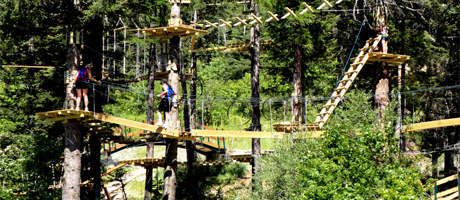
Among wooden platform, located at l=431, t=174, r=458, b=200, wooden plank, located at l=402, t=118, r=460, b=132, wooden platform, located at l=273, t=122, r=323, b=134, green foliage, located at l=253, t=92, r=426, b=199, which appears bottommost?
wooden platform, located at l=431, t=174, r=458, b=200

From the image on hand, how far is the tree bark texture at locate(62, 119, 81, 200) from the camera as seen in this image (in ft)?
47.4

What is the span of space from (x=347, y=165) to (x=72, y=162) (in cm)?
717

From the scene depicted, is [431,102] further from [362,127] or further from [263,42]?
[362,127]

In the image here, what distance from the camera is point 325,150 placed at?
13250 millimetres

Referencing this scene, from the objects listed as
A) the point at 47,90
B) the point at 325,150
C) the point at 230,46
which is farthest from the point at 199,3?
the point at 325,150

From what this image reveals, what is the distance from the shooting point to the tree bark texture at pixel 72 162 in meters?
14.5

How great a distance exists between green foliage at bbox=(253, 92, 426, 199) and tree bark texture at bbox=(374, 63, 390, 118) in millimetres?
736

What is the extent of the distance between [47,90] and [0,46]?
274 cm

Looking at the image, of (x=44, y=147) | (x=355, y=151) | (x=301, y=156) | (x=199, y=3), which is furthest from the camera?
(x=199, y=3)

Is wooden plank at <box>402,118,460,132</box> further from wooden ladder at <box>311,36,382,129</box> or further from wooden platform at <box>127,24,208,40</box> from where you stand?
wooden platform at <box>127,24,208,40</box>

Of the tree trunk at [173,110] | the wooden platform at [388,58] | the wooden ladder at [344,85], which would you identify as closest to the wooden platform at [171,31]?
the tree trunk at [173,110]

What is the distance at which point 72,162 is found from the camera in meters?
14.6

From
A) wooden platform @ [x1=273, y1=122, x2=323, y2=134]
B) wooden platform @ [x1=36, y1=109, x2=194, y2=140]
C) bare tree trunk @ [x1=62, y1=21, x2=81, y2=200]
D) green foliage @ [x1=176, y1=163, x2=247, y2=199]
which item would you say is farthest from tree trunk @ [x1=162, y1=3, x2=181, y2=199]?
green foliage @ [x1=176, y1=163, x2=247, y2=199]

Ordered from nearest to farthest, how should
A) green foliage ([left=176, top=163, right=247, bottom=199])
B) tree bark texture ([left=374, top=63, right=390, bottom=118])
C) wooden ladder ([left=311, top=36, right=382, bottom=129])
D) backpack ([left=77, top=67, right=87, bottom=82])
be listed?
1. backpack ([left=77, top=67, right=87, bottom=82])
2. tree bark texture ([left=374, top=63, right=390, bottom=118])
3. wooden ladder ([left=311, top=36, right=382, bottom=129])
4. green foliage ([left=176, top=163, right=247, bottom=199])
